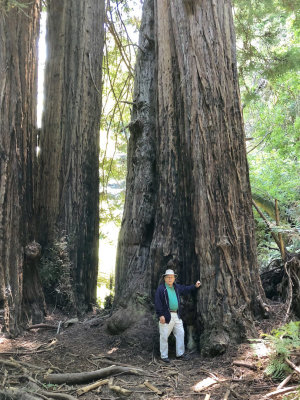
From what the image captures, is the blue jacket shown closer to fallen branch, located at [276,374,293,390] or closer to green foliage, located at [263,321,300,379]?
green foliage, located at [263,321,300,379]

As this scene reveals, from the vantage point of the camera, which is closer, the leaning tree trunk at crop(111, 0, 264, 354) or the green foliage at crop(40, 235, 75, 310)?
the leaning tree trunk at crop(111, 0, 264, 354)

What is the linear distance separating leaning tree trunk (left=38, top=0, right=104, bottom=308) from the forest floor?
163 cm

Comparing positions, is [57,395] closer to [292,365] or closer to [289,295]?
[292,365]

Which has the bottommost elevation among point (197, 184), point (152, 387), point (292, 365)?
point (152, 387)

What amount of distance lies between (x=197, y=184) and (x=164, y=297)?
5.24 feet

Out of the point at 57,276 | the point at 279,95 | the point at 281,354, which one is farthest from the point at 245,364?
the point at 279,95

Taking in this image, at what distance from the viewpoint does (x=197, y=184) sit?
549 centimetres

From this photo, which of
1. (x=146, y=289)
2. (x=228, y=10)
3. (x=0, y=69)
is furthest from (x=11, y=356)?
(x=228, y=10)

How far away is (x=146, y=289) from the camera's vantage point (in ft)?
19.5

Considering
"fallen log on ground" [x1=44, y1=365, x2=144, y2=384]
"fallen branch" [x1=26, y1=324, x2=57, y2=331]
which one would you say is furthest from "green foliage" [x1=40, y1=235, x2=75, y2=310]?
"fallen log on ground" [x1=44, y1=365, x2=144, y2=384]

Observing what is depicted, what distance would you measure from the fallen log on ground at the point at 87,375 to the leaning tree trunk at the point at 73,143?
2.85 meters

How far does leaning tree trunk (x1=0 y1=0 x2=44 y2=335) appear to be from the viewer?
6.00 meters

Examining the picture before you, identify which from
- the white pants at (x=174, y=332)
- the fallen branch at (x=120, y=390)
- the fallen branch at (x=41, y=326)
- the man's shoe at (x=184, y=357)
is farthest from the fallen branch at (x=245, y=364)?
the fallen branch at (x=41, y=326)

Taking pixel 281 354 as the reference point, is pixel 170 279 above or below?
above
